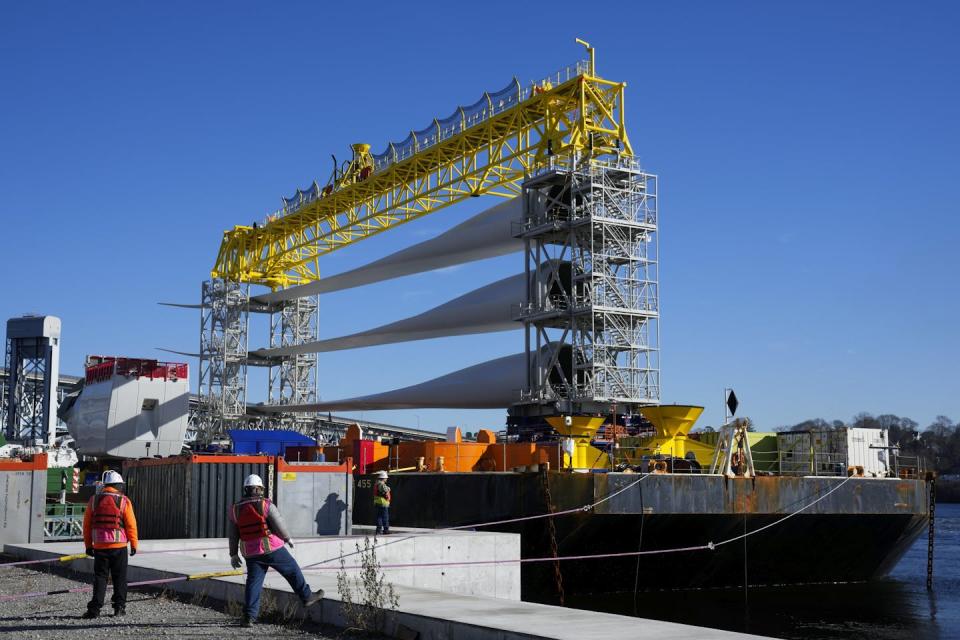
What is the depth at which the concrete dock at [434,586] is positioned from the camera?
10.3 metres

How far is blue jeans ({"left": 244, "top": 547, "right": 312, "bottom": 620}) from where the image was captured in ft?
39.5

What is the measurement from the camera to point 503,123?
149ft

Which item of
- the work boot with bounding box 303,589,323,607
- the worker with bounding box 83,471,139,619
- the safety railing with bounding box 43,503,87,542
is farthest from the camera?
the safety railing with bounding box 43,503,87,542

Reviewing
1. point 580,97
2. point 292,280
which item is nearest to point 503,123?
point 580,97

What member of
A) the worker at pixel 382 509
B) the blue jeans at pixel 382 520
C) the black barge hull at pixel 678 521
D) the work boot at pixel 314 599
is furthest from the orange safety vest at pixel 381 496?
the work boot at pixel 314 599

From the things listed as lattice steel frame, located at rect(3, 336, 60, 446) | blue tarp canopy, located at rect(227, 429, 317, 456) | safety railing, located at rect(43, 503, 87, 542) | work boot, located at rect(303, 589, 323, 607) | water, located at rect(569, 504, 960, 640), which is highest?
lattice steel frame, located at rect(3, 336, 60, 446)

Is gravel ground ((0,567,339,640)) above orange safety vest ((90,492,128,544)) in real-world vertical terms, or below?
below

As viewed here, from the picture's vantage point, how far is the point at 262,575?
479 inches

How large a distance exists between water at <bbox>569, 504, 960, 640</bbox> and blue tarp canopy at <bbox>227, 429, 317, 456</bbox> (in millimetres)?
17931

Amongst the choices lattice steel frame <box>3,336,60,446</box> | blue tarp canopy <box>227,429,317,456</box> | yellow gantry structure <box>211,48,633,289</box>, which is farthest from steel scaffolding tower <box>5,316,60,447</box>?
blue tarp canopy <box>227,429,317,456</box>

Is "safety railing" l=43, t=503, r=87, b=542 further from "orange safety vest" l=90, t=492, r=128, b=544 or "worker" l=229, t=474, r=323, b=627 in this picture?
"worker" l=229, t=474, r=323, b=627

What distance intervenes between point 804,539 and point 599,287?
13.4 m

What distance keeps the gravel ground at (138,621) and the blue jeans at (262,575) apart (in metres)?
0.28

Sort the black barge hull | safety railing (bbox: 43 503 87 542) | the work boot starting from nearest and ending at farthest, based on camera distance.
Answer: the work boot, the black barge hull, safety railing (bbox: 43 503 87 542)
